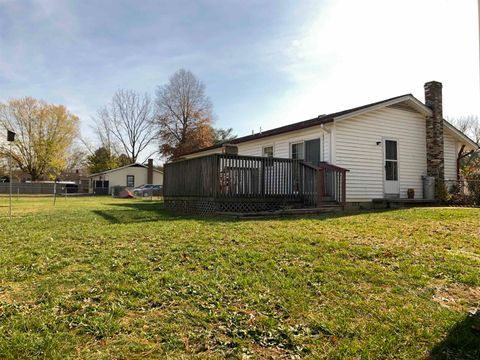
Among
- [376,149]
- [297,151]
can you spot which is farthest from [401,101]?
[297,151]

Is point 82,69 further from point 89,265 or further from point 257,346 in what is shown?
point 257,346

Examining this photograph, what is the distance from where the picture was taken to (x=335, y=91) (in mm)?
15047

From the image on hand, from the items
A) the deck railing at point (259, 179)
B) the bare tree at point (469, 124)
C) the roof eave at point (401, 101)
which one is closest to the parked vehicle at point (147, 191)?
the deck railing at point (259, 179)

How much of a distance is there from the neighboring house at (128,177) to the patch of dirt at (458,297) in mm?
39421

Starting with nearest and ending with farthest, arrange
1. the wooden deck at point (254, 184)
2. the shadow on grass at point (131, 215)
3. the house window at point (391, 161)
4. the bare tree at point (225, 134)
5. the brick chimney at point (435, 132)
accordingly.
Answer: the shadow on grass at point (131, 215)
the wooden deck at point (254, 184)
the house window at point (391, 161)
the brick chimney at point (435, 132)
the bare tree at point (225, 134)

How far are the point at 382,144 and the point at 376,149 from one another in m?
0.38

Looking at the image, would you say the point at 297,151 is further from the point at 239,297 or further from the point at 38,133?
the point at 38,133

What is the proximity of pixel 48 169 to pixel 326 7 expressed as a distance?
155ft

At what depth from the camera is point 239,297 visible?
10.5ft

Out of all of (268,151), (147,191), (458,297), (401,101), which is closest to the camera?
(458,297)

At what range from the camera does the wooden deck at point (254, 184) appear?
9.64 m

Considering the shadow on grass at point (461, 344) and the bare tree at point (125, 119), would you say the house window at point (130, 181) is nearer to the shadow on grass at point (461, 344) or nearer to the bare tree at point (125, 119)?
the bare tree at point (125, 119)

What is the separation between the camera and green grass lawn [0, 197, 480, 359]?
2406 mm

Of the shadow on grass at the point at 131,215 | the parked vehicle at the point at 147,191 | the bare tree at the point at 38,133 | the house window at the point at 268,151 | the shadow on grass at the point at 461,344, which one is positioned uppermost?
the bare tree at the point at 38,133
